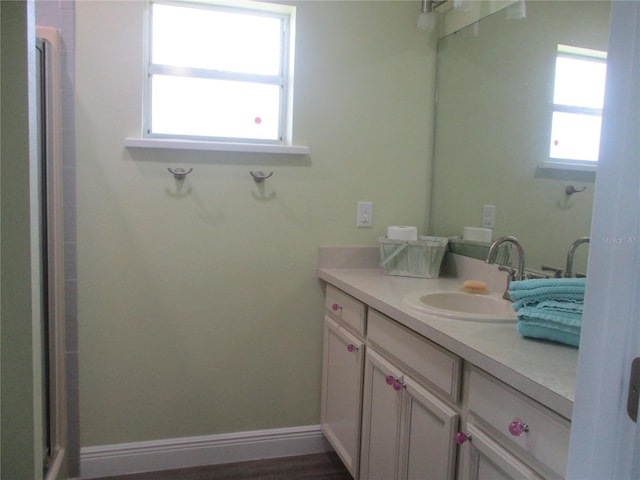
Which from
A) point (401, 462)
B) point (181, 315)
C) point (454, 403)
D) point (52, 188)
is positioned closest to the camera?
point (454, 403)

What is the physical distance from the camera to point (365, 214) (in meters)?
2.31

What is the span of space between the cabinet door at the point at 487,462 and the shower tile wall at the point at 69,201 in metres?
1.60

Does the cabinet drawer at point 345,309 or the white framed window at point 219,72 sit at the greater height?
the white framed window at point 219,72

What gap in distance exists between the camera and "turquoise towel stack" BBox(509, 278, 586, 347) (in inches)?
43.6

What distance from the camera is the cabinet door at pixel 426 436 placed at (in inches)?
50.1

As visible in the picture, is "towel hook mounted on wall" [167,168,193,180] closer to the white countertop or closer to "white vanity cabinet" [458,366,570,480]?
the white countertop

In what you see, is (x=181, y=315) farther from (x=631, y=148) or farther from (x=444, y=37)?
(x=631, y=148)

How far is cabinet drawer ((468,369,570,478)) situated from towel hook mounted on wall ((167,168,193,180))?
1391 mm

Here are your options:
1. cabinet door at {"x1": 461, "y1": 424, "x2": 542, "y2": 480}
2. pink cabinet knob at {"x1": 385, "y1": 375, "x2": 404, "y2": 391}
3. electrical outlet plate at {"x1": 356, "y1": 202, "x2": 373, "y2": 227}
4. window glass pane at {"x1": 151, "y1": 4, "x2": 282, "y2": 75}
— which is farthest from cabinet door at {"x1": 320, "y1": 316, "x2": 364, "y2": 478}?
window glass pane at {"x1": 151, "y1": 4, "x2": 282, "y2": 75}

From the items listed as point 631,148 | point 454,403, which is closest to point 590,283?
point 631,148

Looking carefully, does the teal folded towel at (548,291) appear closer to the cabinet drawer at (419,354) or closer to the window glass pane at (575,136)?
the cabinet drawer at (419,354)

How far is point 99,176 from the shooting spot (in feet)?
6.50

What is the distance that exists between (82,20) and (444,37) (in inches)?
61.4

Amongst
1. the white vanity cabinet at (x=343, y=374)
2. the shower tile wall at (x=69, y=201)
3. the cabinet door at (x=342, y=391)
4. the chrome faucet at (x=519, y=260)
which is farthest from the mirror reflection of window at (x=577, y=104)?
the shower tile wall at (x=69, y=201)
